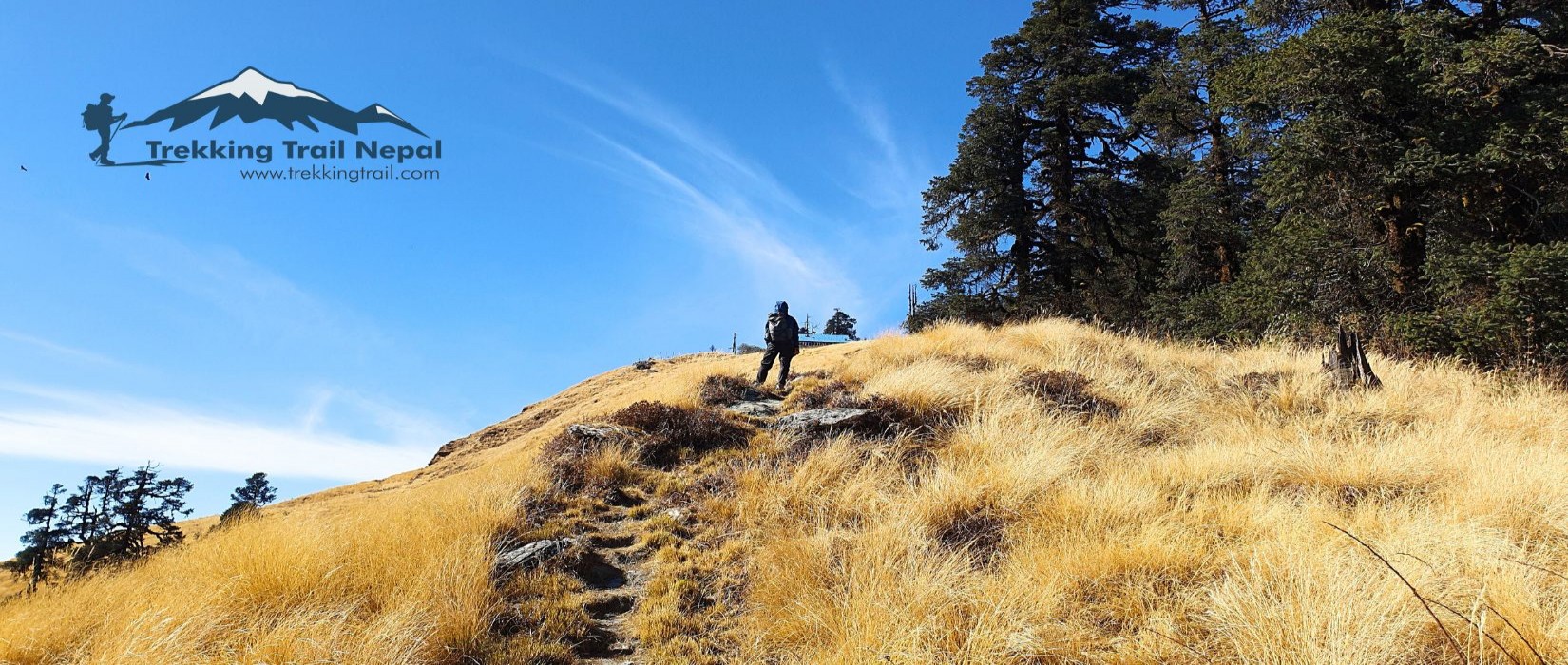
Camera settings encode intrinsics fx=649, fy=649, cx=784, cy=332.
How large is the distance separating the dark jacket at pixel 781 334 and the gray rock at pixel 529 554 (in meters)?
7.12

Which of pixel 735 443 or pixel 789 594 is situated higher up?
pixel 735 443

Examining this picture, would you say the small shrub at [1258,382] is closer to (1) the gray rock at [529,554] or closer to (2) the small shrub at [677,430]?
(2) the small shrub at [677,430]

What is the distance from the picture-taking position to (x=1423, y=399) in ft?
28.2

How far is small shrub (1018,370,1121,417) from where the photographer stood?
8609 millimetres

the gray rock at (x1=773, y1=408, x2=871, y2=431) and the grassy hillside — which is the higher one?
the gray rock at (x1=773, y1=408, x2=871, y2=431)

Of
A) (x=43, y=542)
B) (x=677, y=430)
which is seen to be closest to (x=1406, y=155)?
(x=677, y=430)

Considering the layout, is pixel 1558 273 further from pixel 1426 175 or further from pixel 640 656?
pixel 640 656

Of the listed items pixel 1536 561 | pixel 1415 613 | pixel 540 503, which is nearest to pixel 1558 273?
pixel 1536 561

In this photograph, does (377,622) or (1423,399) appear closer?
(377,622)

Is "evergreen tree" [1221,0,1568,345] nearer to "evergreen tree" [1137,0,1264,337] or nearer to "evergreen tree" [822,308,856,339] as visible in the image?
"evergreen tree" [1137,0,1264,337]

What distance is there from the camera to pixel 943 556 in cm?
447

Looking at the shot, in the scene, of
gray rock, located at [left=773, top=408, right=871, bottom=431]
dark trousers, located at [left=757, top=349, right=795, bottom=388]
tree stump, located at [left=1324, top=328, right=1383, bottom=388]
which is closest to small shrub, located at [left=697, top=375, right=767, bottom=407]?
dark trousers, located at [left=757, top=349, right=795, bottom=388]

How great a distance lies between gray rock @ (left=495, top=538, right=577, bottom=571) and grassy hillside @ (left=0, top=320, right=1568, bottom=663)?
0.41 ft

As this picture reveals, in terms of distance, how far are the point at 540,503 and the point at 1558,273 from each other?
549 inches
